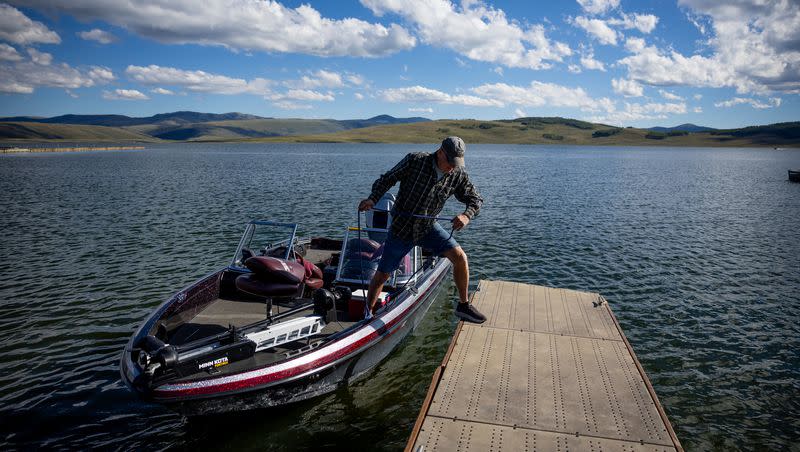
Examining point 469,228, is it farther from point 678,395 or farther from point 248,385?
point 248,385

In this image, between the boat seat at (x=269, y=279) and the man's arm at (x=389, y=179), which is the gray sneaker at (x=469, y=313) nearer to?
the man's arm at (x=389, y=179)

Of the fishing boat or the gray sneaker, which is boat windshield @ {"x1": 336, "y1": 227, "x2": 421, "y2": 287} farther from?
the gray sneaker

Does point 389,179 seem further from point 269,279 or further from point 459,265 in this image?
point 269,279

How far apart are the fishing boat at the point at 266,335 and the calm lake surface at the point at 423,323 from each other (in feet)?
2.28

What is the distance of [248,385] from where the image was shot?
270 inches

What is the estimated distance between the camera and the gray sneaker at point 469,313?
27.5ft

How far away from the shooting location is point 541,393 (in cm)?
668

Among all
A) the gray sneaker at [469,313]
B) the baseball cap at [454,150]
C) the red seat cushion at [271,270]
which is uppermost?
the baseball cap at [454,150]

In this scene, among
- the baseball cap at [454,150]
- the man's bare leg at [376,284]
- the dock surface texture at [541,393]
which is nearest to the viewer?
the dock surface texture at [541,393]

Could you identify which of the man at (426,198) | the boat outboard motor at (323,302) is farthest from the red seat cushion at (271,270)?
the man at (426,198)

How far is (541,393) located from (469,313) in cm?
212

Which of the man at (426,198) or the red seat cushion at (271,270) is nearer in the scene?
the man at (426,198)

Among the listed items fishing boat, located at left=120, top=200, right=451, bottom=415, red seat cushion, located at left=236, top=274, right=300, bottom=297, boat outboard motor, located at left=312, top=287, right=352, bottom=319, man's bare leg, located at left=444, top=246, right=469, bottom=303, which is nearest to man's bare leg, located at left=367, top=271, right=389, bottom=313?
fishing boat, located at left=120, top=200, right=451, bottom=415

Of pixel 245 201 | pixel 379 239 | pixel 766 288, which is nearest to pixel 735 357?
pixel 766 288
